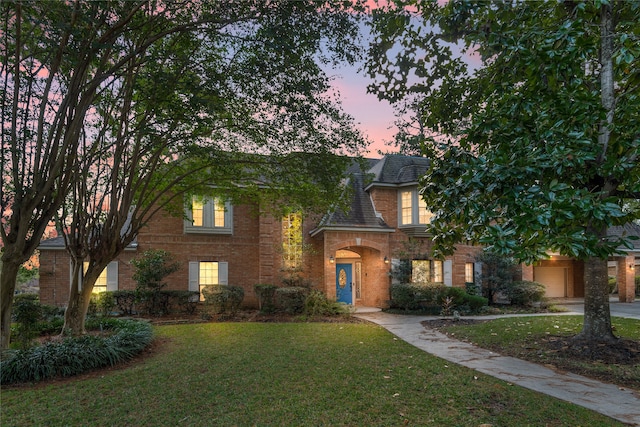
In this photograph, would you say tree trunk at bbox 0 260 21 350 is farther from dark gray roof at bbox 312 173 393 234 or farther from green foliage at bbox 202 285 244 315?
dark gray roof at bbox 312 173 393 234

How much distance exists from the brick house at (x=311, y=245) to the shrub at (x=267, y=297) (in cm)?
97

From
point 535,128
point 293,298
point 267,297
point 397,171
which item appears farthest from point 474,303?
point 535,128

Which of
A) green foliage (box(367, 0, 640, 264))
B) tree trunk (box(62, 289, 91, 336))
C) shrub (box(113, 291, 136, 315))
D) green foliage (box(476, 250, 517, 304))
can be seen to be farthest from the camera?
green foliage (box(476, 250, 517, 304))

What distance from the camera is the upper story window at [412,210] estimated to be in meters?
15.5

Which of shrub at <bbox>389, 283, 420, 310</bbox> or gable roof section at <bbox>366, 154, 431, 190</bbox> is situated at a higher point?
gable roof section at <bbox>366, 154, 431, 190</bbox>

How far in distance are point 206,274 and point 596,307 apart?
43.6ft

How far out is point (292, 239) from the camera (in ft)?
52.3

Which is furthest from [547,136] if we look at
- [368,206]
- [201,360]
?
[368,206]

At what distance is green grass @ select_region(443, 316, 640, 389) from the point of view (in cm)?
628

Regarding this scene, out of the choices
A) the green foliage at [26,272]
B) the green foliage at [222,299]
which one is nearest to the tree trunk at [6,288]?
the green foliage at [222,299]

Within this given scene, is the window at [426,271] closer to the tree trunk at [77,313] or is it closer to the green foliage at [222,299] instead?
the green foliage at [222,299]

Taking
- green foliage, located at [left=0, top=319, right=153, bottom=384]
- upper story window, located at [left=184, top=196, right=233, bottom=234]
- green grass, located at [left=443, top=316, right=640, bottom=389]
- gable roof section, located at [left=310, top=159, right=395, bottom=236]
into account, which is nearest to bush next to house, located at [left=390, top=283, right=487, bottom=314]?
green grass, located at [left=443, top=316, right=640, bottom=389]

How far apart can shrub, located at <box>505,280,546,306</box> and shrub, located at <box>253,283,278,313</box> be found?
396 inches

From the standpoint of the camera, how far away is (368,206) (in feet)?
52.8
